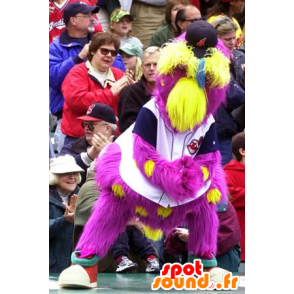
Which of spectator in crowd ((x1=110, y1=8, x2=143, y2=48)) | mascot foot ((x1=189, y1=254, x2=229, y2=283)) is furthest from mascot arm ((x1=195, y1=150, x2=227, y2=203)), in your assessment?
spectator in crowd ((x1=110, y1=8, x2=143, y2=48))

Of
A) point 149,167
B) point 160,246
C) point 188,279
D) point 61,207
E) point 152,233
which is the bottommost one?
point 188,279

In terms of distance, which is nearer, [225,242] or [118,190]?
[118,190]

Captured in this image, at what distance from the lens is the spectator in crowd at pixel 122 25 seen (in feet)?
24.0

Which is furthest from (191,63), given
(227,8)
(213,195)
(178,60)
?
(227,8)

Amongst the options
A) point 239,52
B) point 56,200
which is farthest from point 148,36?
point 56,200

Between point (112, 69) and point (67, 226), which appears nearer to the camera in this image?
point (67, 226)

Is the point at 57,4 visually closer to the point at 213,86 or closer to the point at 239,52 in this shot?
the point at 239,52

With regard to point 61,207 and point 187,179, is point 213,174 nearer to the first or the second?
point 187,179

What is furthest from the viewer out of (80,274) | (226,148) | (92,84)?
(92,84)

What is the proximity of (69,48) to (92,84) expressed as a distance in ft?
1.61

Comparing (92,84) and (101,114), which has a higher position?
(92,84)

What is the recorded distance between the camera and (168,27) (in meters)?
7.27

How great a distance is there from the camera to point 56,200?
5.52 metres

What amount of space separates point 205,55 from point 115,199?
84 centimetres
